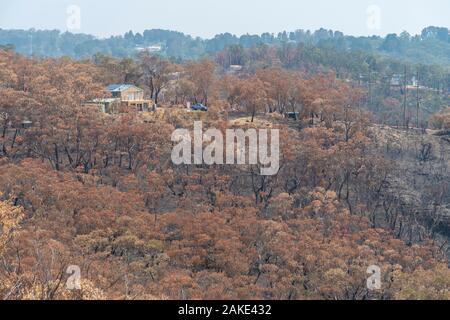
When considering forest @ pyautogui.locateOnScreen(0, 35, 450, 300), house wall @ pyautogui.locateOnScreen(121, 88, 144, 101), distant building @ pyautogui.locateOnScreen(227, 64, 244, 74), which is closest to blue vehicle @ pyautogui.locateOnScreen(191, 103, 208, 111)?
forest @ pyautogui.locateOnScreen(0, 35, 450, 300)

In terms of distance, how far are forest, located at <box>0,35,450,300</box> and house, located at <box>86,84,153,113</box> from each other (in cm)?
54

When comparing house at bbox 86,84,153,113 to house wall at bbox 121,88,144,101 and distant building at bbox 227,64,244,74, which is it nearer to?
house wall at bbox 121,88,144,101

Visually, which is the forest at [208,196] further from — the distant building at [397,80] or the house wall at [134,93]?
the distant building at [397,80]

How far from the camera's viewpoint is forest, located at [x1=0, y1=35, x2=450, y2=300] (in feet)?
41.9

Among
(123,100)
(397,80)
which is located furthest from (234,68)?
(123,100)

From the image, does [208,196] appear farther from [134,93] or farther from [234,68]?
[234,68]

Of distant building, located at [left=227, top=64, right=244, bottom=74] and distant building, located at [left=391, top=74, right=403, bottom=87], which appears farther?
distant building, located at [left=227, top=64, right=244, bottom=74]

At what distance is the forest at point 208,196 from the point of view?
1278 centimetres

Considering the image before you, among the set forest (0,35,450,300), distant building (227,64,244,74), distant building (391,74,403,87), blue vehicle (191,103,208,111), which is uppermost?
→ distant building (227,64,244,74)

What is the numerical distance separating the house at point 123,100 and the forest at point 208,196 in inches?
21.4

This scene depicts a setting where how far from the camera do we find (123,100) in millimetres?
29281
